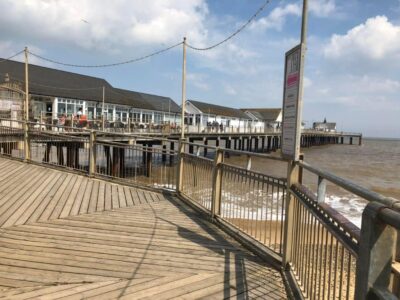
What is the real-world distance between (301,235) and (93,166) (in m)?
6.84

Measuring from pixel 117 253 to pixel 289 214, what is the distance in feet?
6.69

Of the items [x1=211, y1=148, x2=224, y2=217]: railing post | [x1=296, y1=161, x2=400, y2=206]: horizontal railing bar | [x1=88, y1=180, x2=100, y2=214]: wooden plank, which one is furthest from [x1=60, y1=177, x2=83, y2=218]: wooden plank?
[x1=296, y1=161, x2=400, y2=206]: horizontal railing bar

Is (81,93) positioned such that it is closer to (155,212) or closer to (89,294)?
(155,212)

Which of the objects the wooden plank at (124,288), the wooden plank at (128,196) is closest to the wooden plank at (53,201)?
the wooden plank at (128,196)

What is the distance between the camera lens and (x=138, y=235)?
5184 mm

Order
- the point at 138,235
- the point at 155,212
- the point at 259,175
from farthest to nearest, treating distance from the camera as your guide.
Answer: the point at 155,212
the point at 138,235
the point at 259,175

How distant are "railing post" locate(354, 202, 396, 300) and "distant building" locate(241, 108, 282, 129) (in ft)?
287

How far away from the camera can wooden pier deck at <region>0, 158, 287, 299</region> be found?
11.5ft

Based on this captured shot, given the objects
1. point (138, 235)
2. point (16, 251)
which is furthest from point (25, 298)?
point (138, 235)

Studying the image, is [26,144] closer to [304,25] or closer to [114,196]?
[114,196]

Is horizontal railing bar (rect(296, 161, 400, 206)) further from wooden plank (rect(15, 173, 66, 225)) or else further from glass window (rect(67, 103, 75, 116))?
glass window (rect(67, 103, 75, 116))

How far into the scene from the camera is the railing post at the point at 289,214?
4023 millimetres

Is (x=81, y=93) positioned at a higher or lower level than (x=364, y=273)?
higher

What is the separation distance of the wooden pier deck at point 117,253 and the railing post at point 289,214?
26 centimetres
